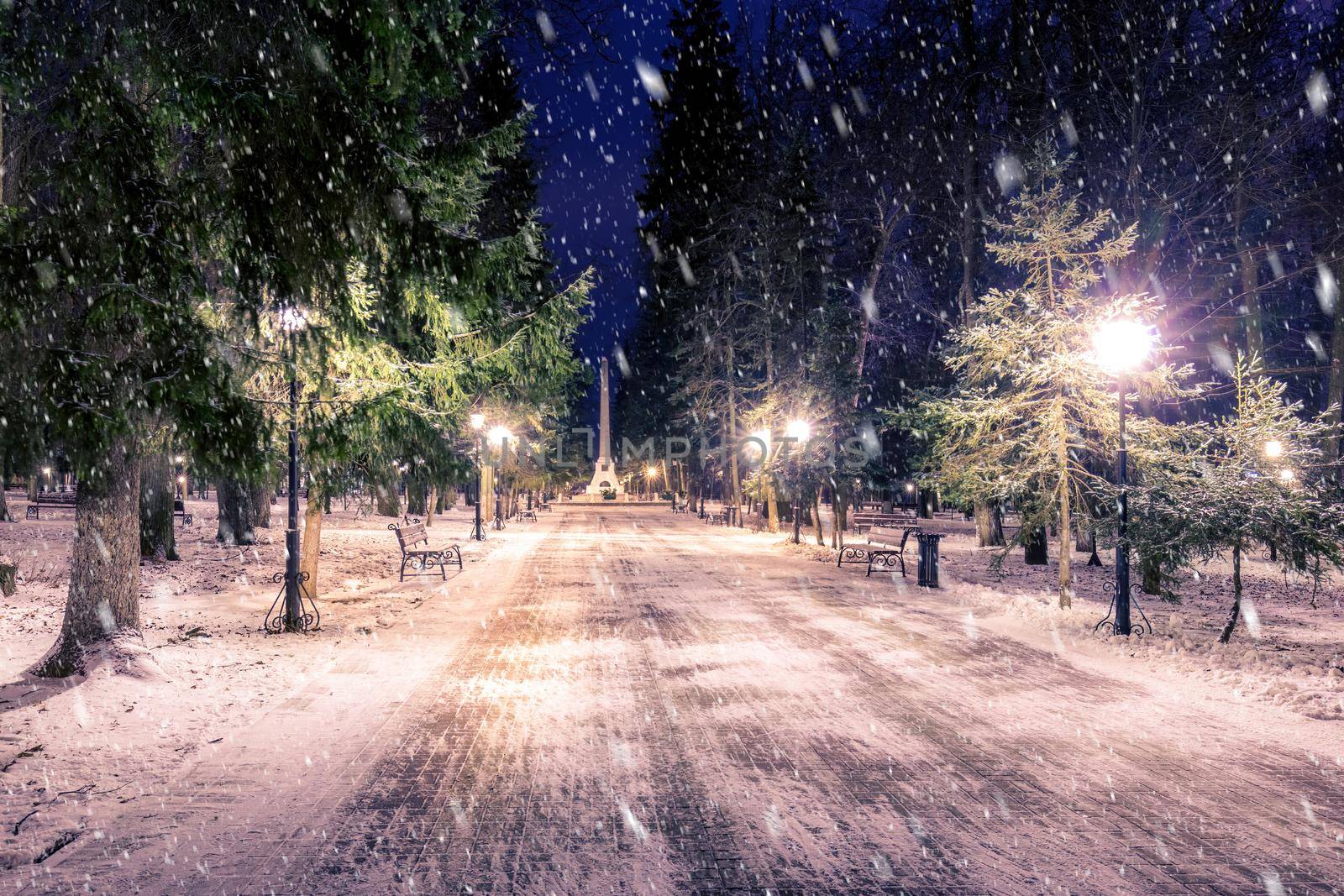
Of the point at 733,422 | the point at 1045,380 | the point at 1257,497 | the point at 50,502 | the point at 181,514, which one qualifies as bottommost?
the point at 181,514

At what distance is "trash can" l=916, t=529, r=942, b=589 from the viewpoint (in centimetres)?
1575

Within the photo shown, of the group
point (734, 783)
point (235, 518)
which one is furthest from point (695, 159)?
point (734, 783)

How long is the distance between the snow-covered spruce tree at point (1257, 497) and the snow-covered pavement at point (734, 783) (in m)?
2.07

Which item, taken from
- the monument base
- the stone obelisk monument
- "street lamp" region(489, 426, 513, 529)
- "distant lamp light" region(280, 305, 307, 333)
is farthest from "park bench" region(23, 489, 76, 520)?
the monument base

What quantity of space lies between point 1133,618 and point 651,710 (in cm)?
854

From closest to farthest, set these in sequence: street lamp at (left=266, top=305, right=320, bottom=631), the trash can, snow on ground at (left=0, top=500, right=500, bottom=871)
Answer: snow on ground at (left=0, top=500, right=500, bottom=871) → street lamp at (left=266, top=305, right=320, bottom=631) → the trash can

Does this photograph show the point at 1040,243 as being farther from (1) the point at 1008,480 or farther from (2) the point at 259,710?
(2) the point at 259,710

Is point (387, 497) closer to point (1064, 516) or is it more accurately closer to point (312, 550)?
point (312, 550)

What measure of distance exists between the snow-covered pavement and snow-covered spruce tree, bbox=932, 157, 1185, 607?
4410mm

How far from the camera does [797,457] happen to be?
87.0ft

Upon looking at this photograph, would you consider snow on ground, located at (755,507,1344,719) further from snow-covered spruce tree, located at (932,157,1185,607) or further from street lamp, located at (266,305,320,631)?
street lamp, located at (266,305,320,631)

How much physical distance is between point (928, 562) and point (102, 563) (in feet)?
43.8

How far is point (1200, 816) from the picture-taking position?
4805 mm

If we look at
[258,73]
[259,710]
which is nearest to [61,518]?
[259,710]
